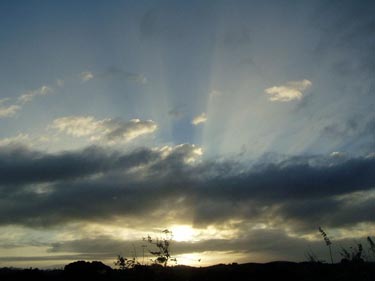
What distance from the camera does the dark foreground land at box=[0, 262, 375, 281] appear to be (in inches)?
1038

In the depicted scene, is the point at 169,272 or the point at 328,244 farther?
the point at 169,272

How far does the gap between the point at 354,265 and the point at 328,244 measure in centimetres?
287

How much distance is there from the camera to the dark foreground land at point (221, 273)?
1038 inches

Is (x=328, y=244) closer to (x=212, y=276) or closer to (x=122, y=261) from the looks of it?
(x=212, y=276)

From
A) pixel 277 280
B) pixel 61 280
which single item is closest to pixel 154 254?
pixel 61 280

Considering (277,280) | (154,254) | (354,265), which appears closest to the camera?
(277,280)

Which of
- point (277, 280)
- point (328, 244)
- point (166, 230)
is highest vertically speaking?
point (166, 230)

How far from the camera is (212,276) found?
26.7m

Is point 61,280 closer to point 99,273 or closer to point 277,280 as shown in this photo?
point 99,273

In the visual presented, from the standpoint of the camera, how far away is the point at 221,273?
2691 centimetres

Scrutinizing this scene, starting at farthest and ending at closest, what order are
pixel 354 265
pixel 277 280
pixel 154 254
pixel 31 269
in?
pixel 154 254, pixel 31 269, pixel 354 265, pixel 277 280

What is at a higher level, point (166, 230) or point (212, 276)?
point (166, 230)

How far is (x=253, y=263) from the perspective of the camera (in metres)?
30.0

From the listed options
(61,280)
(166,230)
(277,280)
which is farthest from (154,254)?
(277,280)
